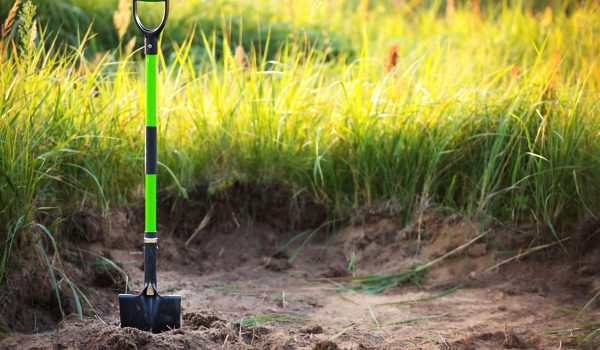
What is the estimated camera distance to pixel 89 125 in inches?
141

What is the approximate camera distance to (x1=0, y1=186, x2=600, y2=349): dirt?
282 cm

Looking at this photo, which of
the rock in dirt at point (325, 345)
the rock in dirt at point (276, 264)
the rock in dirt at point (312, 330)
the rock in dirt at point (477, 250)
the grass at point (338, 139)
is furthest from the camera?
the rock in dirt at point (276, 264)

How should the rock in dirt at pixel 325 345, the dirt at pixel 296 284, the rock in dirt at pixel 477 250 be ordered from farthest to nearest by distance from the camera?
the rock in dirt at pixel 477 250, the dirt at pixel 296 284, the rock in dirt at pixel 325 345

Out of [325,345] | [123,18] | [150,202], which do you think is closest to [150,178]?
[150,202]

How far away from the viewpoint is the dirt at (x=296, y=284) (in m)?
2.82

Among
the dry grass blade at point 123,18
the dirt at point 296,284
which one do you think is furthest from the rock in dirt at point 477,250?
the dry grass blade at point 123,18

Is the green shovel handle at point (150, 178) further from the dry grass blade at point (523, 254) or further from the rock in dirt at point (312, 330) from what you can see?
the dry grass blade at point (523, 254)

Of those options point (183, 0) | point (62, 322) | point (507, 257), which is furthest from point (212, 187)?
point (183, 0)

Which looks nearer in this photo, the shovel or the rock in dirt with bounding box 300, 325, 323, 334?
the shovel

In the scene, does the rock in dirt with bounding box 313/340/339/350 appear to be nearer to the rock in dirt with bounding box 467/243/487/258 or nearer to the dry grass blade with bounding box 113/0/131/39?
the rock in dirt with bounding box 467/243/487/258

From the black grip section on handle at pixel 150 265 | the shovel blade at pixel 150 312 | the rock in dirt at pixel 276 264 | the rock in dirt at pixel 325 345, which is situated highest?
the black grip section on handle at pixel 150 265

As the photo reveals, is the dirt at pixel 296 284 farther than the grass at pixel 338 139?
No

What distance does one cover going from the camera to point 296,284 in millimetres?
3715

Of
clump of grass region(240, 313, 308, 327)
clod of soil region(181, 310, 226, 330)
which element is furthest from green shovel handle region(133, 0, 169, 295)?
clump of grass region(240, 313, 308, 327)
